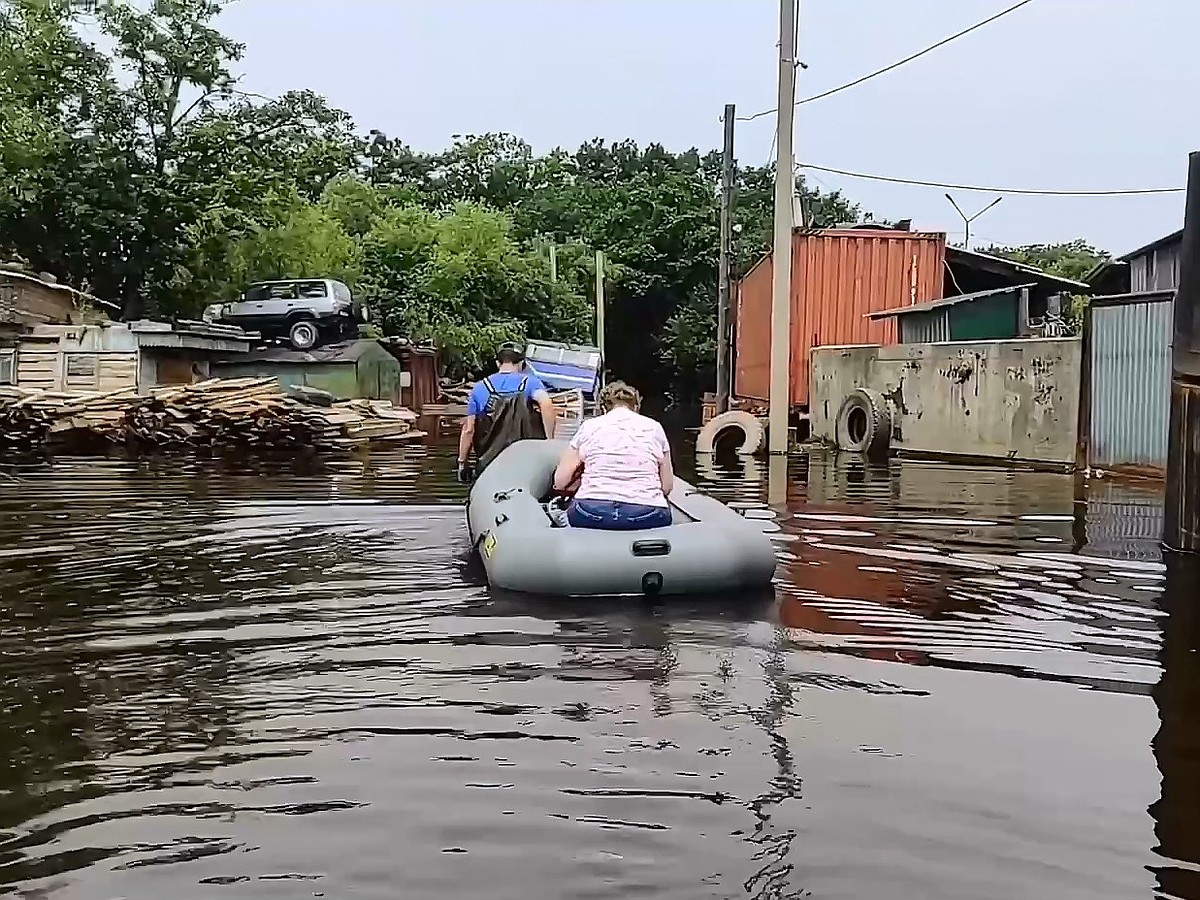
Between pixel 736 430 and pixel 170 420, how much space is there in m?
9.58

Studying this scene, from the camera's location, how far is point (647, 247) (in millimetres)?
54531

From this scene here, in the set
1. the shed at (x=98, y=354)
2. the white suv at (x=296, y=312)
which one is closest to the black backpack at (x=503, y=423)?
the shed at (x=98, y=354)

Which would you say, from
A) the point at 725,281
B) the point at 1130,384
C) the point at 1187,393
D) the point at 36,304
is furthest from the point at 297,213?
the point at 1187,393

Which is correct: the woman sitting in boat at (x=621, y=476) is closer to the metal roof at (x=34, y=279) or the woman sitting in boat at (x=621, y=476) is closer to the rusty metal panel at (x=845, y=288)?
the rusty metal panel at (x=845, y=288)

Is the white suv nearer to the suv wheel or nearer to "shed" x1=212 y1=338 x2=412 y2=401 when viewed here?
the suv wheel

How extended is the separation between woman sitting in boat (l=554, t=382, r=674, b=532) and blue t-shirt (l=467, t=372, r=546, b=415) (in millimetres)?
3187

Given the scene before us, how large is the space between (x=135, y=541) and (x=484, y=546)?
3.59 meters

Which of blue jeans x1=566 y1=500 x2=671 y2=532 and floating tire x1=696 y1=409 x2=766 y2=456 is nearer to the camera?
blue jeans x1=566 y1=500 x2=671 y2=532

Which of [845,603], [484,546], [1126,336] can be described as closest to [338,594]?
[484,546]

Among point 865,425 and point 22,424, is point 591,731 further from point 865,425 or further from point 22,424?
point 22,424

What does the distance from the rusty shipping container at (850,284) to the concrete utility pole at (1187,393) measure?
15486 mm

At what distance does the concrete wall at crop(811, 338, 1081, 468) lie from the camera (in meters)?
18.0

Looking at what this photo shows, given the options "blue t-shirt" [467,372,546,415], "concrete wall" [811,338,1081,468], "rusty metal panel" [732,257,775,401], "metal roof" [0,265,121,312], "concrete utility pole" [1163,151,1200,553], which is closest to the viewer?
"concrete utility pole" [1163,151,1200,553]

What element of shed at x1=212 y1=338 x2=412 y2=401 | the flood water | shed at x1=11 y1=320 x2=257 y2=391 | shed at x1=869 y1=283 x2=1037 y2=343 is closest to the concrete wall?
shed at x1=869 y1=283 x2=1037 y2=343
